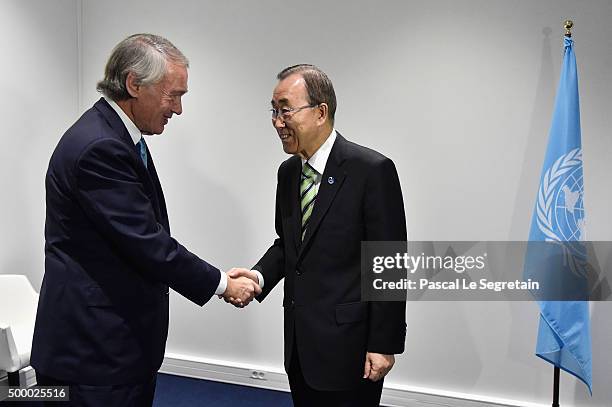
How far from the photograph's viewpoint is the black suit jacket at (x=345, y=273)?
204cm

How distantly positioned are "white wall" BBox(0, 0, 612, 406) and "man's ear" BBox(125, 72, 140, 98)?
180 cm

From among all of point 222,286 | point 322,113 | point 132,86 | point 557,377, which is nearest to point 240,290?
point 222,286

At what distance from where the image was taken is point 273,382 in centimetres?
381

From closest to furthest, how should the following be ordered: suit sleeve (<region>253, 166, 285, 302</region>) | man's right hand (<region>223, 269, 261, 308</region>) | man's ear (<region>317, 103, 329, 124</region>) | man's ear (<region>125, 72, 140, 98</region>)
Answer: man's ear (<region>125, 72, 140, 98</region>), man's ear (<region>317, 103, 329, 124</region>), man's right hand (<region>223, 269, 261, 308</region>), suit sleeve (<region>253, 166, 285, 302</region>)

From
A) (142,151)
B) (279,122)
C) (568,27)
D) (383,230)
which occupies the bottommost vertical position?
(383,230)

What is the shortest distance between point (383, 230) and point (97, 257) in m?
0.93

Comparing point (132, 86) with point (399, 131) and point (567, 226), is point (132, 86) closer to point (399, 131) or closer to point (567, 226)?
point (399, 131)

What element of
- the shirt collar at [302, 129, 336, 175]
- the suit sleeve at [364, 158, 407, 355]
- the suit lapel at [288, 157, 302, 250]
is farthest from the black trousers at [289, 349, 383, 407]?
the shirt collar at [302, 129, 336, 175]

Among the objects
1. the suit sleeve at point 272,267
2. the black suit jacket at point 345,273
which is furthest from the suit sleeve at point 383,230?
the suit sleeve at point 272,267

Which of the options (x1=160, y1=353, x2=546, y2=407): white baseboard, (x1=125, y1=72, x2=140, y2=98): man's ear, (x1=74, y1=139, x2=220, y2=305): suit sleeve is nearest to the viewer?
(x1=74, y1=139, x2=220, y2=305): suit sleeve

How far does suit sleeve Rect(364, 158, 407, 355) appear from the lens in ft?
6.65

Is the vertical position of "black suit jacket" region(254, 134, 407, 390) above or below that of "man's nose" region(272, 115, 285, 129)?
below

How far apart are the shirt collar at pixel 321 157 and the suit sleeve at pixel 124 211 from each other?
566mm

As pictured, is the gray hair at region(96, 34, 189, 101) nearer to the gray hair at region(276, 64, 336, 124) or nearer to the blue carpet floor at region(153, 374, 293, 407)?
the gray hair at region(276, 64, 336, 124)
